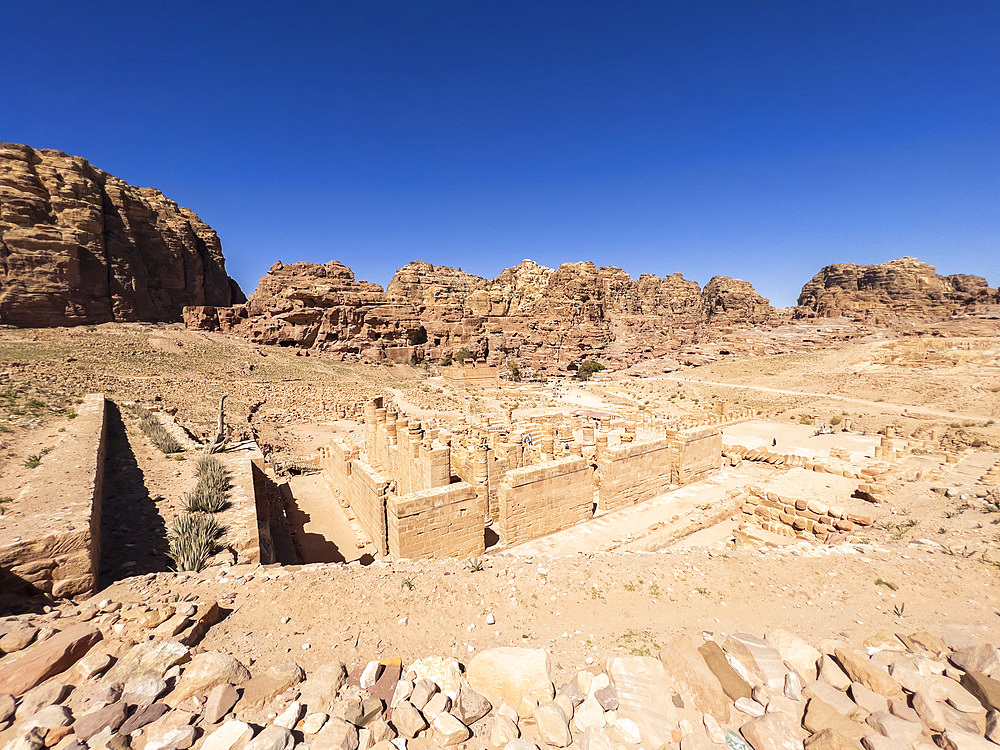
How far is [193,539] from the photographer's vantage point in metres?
5.55

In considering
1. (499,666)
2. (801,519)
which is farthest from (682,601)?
(801,519)

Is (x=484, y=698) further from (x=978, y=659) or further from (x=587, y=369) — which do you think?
(x=587, y=369)

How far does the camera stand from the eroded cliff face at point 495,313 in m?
49.7

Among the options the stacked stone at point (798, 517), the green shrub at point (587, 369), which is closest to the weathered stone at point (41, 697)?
the stacked stone at point (798, 517)

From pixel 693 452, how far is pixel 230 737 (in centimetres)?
1453

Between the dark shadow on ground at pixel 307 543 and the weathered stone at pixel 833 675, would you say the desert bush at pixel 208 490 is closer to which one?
the dark shadow on ground at pixel 307 543

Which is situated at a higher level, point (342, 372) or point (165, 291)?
point (165, 291)

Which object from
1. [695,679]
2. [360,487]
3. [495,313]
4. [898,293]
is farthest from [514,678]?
[898,293]

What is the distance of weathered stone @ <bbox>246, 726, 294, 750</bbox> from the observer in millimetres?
2348

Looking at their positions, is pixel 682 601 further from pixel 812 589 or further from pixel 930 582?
pixel 930 582

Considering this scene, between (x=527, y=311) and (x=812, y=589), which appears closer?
(x=812, y=589)

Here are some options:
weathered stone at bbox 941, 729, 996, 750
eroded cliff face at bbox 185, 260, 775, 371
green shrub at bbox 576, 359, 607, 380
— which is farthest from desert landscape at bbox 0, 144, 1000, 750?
green shrub at bbox 576, 359, 607, 380

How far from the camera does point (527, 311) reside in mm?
74312

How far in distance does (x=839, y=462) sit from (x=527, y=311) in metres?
60.2
